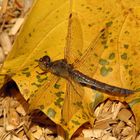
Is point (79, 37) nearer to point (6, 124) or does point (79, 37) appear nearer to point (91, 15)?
point (91, 15)

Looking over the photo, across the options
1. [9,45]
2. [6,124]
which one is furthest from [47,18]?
[6,124]

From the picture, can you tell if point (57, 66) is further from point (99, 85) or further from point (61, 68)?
point (99, 85)

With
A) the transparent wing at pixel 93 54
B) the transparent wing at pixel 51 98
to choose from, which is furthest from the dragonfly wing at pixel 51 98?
the transparent wing at pixel 93 54

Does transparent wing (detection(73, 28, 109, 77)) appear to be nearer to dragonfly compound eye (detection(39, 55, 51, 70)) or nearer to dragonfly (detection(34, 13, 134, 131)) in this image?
dragonfly (detection(34, 13, 134, 131))

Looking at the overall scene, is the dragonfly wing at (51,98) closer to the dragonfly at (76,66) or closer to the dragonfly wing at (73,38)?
the dragonfly at (76,66)

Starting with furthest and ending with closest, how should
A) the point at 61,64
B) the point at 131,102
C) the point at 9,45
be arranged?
1. the point at 9,45
2. the point at 61,64
3. the point at 131,102

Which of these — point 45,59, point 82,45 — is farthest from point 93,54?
point 45,59
